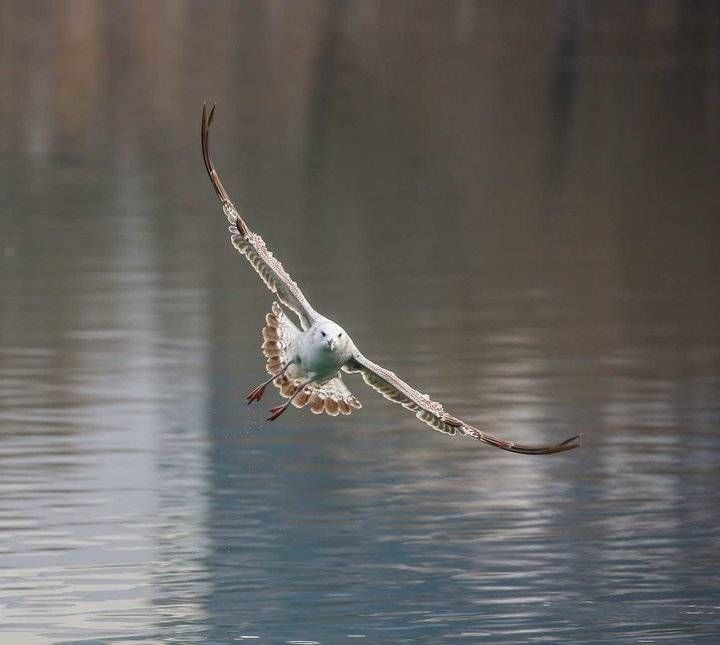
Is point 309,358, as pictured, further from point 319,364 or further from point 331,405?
point 331,405

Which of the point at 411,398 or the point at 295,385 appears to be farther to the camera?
the point at 295,385

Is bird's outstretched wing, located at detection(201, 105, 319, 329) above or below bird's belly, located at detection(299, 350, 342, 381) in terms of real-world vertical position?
above

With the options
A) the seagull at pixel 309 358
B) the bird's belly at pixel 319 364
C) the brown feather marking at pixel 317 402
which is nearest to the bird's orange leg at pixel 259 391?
the seagull at pixel 309 358

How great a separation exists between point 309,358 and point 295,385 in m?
0.37

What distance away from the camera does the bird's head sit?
1512 centimetres

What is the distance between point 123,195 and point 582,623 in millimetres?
28975

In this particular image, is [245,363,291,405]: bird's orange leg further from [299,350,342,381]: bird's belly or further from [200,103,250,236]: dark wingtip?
[200,103,250,236]: dark wingtip

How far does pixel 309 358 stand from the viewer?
15273 millimetres

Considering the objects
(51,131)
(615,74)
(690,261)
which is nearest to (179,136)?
(51,131)

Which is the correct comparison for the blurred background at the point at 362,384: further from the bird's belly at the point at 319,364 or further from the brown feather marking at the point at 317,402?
the bird's belly at the point at 319,364

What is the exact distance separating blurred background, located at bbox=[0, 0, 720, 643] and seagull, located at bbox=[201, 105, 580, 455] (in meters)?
1.27

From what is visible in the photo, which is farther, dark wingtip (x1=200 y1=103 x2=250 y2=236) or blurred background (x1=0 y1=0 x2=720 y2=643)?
blurred background (x1=0 y1=0 x2=720 y2=643)

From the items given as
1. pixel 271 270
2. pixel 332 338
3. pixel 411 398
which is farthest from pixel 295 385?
pixel 411 398

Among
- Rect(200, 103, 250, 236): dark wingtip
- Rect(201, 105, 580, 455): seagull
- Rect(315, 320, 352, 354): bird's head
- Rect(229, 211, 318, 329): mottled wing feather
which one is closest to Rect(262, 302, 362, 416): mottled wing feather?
Rect(201, 105, 580, 455): seagull
